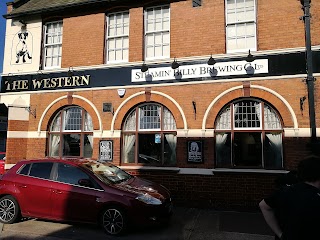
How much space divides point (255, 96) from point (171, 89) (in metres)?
2.56

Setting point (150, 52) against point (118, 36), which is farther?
point (118, 36)

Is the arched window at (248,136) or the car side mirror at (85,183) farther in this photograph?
the arched window at (248,136)

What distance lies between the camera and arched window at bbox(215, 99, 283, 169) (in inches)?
340

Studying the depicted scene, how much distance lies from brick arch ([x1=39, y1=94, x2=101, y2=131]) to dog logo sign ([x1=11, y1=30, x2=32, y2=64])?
7.14ft

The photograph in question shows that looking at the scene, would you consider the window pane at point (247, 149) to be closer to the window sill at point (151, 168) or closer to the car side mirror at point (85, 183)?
the window sill at point (151, 168)

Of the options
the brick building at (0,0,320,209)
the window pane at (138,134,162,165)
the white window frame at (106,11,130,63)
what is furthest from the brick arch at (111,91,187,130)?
the white window frame at (106,11,130,63)

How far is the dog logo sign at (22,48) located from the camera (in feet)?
37.4

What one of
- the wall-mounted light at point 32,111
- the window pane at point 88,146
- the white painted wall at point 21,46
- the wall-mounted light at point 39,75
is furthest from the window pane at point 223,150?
the white painted wall at point 21,46

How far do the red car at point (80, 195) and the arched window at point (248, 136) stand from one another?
2907 mm

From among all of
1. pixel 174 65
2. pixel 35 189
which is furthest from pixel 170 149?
pixel 35 189

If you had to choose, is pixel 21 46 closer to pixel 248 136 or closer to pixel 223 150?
pixel 223 150

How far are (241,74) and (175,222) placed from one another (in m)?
4.67

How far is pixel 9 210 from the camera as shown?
6.92 metres

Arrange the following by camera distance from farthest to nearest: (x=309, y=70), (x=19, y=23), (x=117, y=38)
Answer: (x=19, y=23)
(x=117, y=38)
(x=309, y=70)
